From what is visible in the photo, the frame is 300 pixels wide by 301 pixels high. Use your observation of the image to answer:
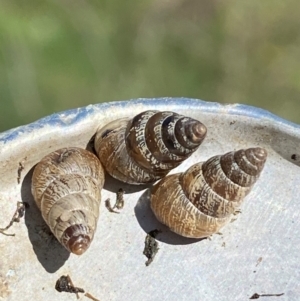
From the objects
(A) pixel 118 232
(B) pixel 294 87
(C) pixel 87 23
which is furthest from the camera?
(B) pixel 294 87

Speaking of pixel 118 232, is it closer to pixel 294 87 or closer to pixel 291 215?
pixel 291 215

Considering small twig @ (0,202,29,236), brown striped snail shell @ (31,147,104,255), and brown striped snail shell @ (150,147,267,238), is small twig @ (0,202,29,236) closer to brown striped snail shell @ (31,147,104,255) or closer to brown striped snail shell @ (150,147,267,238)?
brown striped snail shell @ (31,147,104,255)

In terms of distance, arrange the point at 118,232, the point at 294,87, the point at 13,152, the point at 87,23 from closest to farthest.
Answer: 1. the point at 13,152
2. the point at 118,232
3. the point at 87,23
4. the point at 294,87

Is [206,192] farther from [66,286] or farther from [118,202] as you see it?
[66,286]

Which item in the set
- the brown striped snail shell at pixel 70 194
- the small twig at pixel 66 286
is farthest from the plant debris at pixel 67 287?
the brown striped snail shell at pixel 70 194

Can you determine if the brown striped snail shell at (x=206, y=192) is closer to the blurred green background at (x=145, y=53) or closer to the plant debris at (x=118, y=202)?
the plant debris at (x=118, y=202)

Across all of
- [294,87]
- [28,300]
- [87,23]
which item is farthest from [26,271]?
[294,87]

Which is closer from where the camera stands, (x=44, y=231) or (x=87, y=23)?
(x=44, y=231)
